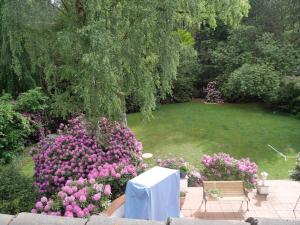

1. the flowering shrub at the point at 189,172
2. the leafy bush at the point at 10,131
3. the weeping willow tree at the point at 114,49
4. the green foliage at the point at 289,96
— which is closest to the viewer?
the weeping willow tree at the point at 114,49

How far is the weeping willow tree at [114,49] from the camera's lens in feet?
28.9

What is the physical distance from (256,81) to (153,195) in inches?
556

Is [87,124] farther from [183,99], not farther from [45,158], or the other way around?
[183,99]

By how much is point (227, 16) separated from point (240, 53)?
974 centimetres

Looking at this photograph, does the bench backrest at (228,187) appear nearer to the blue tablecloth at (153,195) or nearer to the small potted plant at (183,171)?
the small potted plant at (183,171)

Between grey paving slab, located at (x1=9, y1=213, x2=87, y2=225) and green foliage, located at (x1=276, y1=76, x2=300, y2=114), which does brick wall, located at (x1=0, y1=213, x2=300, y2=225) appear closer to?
grey paving slab, located at (x1=9, y1=213, x2=87, y2=225)

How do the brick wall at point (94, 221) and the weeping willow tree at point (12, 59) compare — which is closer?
the brick wall at point (94, 221)

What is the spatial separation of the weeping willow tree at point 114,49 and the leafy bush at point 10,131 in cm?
291

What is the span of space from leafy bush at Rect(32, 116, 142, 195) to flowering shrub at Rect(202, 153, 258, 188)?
6.33ft

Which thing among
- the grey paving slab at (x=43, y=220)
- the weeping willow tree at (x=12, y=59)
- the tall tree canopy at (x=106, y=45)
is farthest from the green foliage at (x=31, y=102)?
the grey paving slab at (x=43, y=220)

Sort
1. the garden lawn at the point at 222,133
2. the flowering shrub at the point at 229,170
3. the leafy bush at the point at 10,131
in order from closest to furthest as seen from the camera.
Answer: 1. the flowering shrub at the point at 229,170
2. the leafy bush at the point at 10,131
3. the garden lawn at the point at 222,133

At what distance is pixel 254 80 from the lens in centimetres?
1889

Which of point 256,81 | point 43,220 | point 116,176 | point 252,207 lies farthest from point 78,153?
point 256,81

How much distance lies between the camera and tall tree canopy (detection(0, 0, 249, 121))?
891 cm
